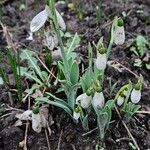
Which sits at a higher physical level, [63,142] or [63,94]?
[63,94]

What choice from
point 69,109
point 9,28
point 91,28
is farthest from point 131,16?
point 69,109

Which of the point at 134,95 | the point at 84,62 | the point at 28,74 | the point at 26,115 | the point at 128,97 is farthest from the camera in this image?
the point at 84,62

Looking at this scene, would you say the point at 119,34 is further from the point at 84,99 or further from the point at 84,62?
the point at 84,62

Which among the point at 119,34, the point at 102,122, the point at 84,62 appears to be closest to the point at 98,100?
the point at 102,122

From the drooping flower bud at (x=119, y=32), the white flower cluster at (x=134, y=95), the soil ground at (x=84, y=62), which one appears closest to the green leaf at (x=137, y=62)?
the soil ground at (x=84, y=62)

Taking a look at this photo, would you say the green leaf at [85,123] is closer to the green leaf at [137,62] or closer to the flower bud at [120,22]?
the flower bud at [120,22]

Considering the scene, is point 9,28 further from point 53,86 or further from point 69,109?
point 69,109

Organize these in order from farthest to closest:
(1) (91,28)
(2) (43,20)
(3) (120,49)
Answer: (1) (91,28), (3) (120,49), (2) (43,20)

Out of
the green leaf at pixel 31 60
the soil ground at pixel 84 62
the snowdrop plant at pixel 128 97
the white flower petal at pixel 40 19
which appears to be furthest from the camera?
the green leaf at pixel 31 60

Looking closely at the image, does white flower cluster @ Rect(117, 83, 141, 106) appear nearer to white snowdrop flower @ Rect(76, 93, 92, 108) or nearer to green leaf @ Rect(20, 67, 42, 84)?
white snowdrop flower @ Rect(76, 93, 92, 108)
